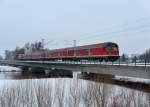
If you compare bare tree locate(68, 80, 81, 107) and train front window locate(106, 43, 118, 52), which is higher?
train front window locate(106, 43, 118, 52)

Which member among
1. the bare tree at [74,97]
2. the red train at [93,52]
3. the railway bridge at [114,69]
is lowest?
the bare tree at [74,97]

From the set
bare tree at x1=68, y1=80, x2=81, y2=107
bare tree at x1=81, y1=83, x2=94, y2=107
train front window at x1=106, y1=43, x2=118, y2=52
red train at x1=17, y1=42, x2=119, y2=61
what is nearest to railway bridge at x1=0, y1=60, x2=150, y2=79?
red train at x1=17, y1=42, x2=119, y2=61

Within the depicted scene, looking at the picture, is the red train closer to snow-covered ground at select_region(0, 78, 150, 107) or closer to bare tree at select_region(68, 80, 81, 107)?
bare tree at select_region(68, 80, 81, 107)

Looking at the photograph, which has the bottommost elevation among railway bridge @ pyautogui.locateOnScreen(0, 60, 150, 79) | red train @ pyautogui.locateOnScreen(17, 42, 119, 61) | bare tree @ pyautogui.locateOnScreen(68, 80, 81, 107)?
bare tree @ pyautogui.locateOnScreen(68, 80, 81, 107)

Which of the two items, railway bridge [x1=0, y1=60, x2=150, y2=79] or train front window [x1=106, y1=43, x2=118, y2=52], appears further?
train front window [x1=106, y1=43, x2=118, y2=52]

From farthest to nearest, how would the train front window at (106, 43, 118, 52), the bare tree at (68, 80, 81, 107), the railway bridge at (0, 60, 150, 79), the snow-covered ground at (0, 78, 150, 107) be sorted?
the train front window at (106, 43, 118, 52), the railway bridge at (0, 60, 150, 79), the bare tree at (68, 80, 81, 107), the snow-covered ground at (0, 78, 150, 107)

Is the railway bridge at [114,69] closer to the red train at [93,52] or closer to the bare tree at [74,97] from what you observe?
the red train at [93,52]

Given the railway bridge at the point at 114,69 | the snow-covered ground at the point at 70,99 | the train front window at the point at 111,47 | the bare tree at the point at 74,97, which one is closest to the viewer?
the snow-covered ground at the point at 70,99

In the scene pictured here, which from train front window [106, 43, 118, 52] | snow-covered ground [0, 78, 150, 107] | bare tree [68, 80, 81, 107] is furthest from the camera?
train front window [106, 43, 118, 52]

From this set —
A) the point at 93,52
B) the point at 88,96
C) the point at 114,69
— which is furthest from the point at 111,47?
the point at 88,96

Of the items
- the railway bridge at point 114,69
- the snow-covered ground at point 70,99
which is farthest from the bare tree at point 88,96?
the railway bridge at point 114,69

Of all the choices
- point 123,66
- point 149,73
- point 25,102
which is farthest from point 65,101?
point 123,66

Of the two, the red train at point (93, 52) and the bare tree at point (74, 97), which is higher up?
the red train at point (93, 52)

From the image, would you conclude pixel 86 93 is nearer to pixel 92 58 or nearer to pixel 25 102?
pixel 25 102
